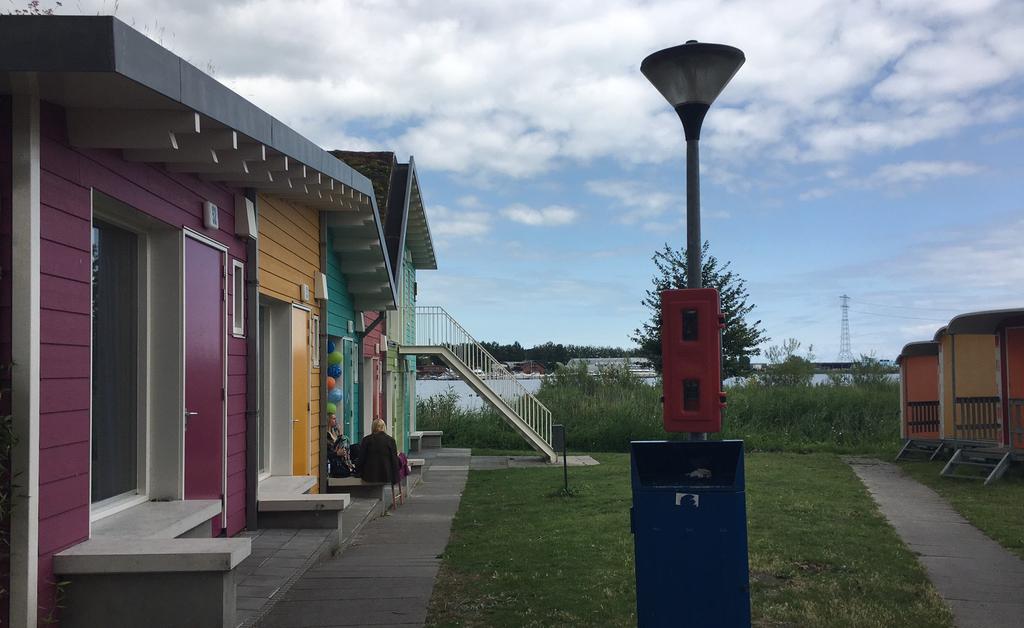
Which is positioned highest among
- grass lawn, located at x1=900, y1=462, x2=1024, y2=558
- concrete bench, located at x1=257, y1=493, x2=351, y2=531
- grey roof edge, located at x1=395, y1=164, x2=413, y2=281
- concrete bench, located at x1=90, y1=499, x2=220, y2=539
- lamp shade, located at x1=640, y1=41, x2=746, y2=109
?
grey roof edge, located at x1=395, y1=164, x2=413, y2=281

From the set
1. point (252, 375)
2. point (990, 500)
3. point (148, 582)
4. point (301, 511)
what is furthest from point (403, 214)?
point (148, 582)

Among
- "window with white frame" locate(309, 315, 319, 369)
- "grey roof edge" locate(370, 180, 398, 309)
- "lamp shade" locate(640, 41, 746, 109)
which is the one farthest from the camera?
"window with white frame" locate(309, 315, 319, 369)

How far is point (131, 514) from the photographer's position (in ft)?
20.9

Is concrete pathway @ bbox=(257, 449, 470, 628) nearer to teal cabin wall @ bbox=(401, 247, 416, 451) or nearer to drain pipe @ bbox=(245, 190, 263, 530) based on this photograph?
drain pipe @ bbox=(245, 190, 263, 530)

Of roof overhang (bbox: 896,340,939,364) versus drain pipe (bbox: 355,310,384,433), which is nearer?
drain pipe (bbox: 355,310,384,433)

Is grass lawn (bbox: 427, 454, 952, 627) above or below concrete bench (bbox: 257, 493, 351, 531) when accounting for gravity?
below

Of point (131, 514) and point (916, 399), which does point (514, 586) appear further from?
point (916, 399)

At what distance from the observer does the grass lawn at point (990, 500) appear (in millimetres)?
9919

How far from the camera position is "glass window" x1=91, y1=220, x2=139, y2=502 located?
622 cm

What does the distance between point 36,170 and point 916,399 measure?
752 inches

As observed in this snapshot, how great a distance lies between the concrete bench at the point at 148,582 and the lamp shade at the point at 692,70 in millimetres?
3926

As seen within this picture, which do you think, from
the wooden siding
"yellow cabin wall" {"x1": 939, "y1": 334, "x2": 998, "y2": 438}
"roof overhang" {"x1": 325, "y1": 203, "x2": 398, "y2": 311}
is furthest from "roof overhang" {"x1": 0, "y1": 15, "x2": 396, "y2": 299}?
"yellow cabin wall" {"x1": 939, "y1": 334, "x2": 998, "y2": 438}

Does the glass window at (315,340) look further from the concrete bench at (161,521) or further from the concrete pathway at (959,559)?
the concrete pathway at (959,559)

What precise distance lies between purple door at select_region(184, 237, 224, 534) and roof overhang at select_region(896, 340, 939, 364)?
1579 cm
